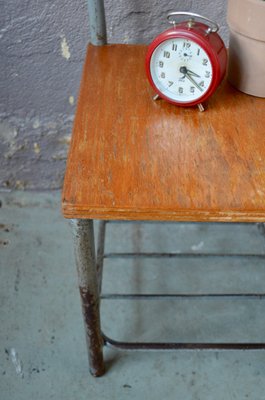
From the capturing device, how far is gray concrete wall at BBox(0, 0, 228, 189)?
1.11 m

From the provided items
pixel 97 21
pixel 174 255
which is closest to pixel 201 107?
pixel 97 21

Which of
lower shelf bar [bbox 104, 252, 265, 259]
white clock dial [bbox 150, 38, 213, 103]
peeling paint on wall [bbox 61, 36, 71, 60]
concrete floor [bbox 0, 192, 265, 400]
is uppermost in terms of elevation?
white clock dial [bbox 150, 38, 213, 103]

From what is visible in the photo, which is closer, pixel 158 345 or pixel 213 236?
pixel 158 345

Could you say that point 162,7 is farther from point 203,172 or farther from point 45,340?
point 45,340

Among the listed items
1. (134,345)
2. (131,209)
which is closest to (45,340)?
(134,345)

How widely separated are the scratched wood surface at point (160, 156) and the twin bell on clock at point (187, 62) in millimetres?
32

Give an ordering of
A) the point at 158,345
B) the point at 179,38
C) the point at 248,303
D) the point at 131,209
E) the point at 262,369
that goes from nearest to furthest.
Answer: the point at 131,209, the point at 179,38, the point at 158,345, the point at 262,369, the point at 248,303

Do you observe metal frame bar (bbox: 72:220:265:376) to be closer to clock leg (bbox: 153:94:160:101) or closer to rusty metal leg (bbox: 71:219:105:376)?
rusty metal leg (bbox: 71:219:105:376)

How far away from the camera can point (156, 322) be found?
1184 mm

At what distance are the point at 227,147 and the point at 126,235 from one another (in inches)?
26.2

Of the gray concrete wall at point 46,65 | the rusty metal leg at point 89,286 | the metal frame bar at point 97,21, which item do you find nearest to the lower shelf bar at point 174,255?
the rusty metal leg at point 89,286

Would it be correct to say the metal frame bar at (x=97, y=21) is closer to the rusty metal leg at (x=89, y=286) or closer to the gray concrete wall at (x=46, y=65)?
the gray concrete wall at (x=46, y=65)

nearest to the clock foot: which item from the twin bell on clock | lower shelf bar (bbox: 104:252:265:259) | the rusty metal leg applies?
the twin bell on clock

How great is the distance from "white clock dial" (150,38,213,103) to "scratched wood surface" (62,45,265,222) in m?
0.03
